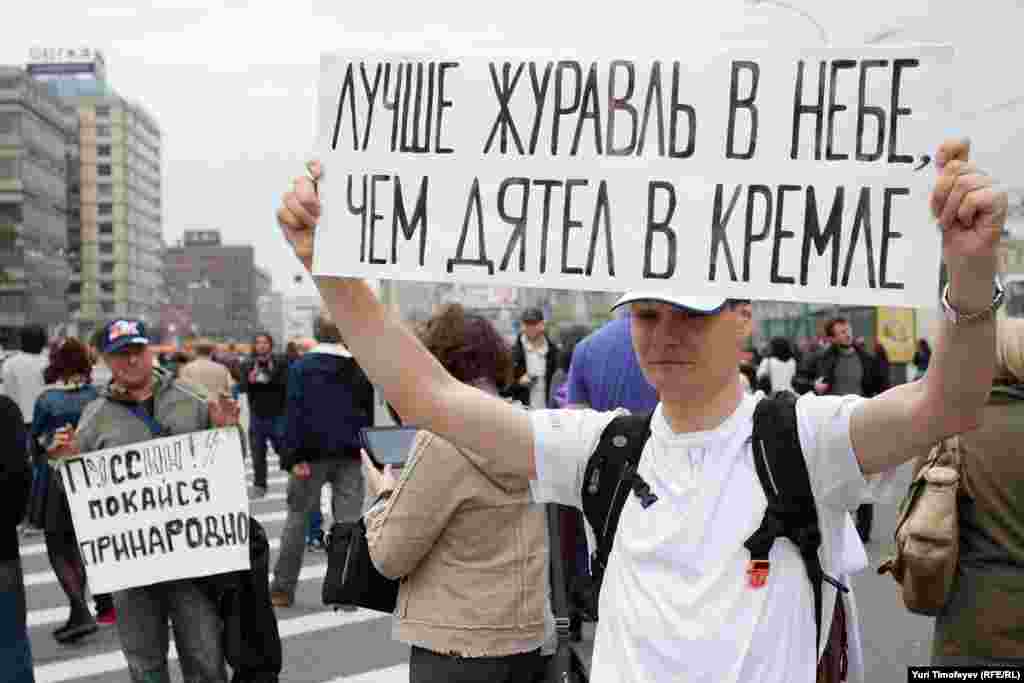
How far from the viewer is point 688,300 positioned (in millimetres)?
2258

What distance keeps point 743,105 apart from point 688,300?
403 mm

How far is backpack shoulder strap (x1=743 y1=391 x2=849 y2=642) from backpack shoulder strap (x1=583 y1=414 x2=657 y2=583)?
9.9 inches

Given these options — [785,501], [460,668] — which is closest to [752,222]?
[785,501]

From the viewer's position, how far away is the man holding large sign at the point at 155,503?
4.84 m

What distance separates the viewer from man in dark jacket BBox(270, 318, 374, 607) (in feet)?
27.3

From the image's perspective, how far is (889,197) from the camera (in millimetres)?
2209

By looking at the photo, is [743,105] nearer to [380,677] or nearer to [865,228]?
[865,228]

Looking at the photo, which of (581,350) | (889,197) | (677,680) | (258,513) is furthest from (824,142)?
(258,513)

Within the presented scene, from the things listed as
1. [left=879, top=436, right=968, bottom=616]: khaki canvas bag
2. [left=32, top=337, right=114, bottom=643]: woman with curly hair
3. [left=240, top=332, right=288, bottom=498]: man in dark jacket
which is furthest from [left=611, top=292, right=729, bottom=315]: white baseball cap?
[left=240, top=332, right=288, bottom=498]: man in dark jacket

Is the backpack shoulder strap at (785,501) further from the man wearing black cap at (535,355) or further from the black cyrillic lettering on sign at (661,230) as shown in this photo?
the man wearing black cap at (535,355)

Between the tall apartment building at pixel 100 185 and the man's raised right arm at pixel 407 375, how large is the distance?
147224mm

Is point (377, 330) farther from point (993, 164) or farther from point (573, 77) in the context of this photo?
point (993, 164)

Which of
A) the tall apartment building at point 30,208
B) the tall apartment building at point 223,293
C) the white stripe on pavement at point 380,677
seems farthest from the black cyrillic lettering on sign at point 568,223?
the tall apartment building at point 223,293

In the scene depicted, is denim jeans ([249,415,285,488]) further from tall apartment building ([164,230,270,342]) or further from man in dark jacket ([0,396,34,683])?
tall apartment building ([164,230,270,342])
